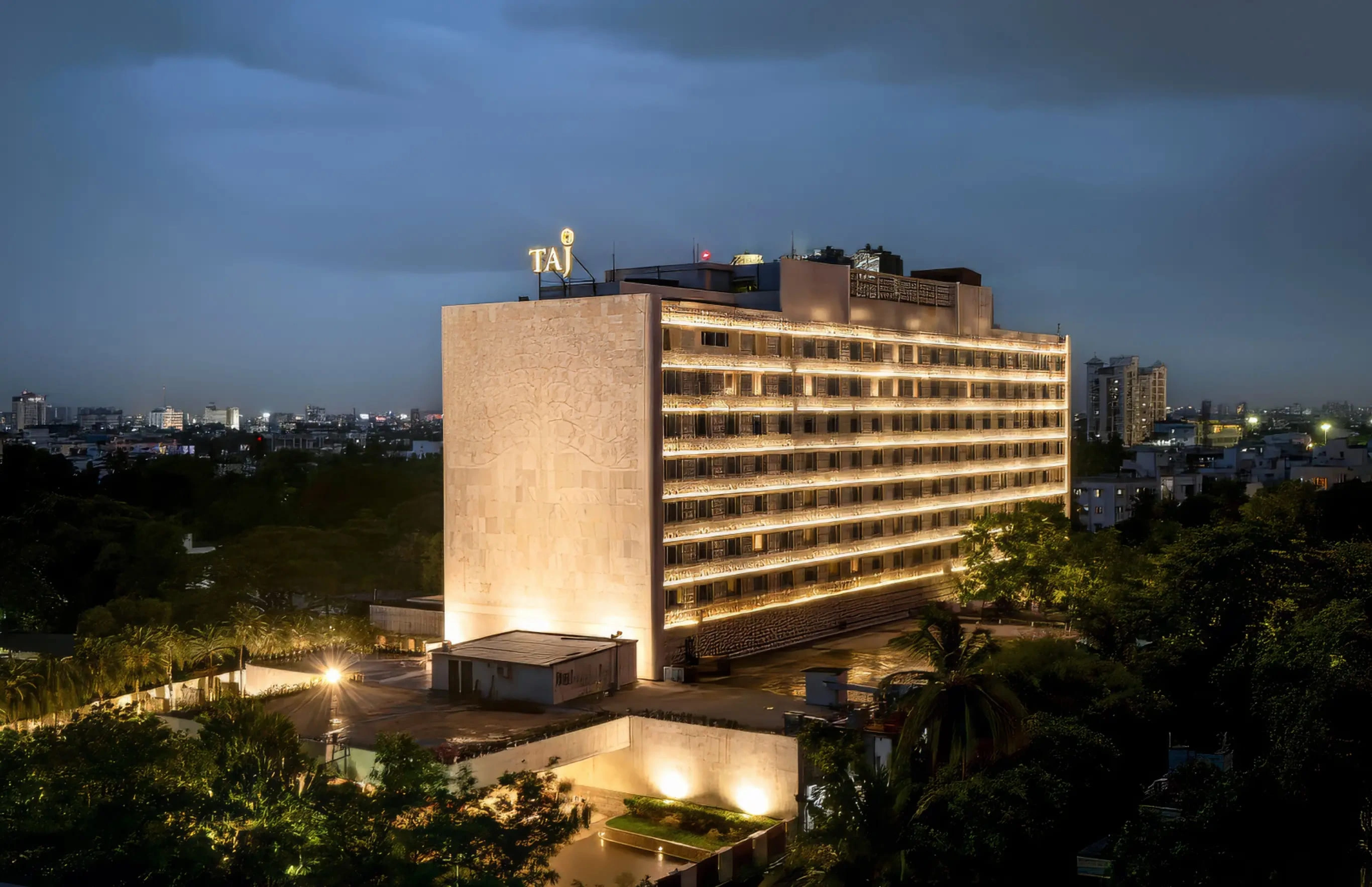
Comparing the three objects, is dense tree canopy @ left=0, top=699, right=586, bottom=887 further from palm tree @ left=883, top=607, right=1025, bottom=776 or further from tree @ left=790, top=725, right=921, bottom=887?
palm tree @ left=883, top=607, right=1025, bottom=776

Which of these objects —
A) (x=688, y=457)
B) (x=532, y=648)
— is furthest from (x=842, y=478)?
(x=532, y=648)

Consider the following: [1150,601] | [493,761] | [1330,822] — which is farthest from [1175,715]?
[493,761]

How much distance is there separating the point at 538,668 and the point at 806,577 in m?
22.0

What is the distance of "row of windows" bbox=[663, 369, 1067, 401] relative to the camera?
211 feet

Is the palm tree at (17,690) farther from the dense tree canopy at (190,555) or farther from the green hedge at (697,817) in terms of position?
the green hedge at (697,817)

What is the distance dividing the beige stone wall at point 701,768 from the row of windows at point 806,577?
429 inches

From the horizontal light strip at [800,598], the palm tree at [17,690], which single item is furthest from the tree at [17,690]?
the horizontal light strip at [800,598]

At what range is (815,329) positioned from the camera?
72.1m

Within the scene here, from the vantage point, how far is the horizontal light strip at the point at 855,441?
63.9 m

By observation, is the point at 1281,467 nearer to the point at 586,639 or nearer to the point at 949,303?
the point at 949,303

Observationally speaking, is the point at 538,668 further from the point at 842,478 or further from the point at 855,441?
the point at 855,441

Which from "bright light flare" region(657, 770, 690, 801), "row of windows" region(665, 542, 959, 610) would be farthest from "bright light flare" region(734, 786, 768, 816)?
"row of windows" region(665, 542, 959, 610)

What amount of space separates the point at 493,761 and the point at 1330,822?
90.0 feet

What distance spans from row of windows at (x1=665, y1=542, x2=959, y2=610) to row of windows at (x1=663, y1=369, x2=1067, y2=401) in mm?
9797
